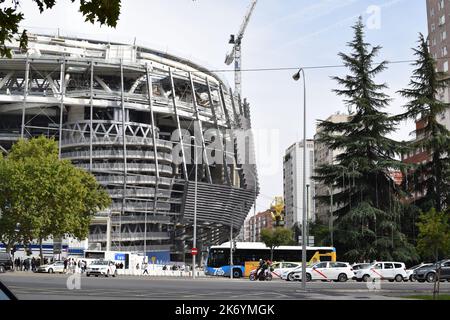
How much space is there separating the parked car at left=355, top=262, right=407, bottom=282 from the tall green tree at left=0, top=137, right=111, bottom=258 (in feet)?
83.4

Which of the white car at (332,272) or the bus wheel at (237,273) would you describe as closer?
the white car at (332,272)

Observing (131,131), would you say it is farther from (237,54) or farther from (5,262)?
(237,54)

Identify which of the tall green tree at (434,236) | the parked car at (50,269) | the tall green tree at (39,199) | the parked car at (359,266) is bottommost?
the parked car at (50,269)

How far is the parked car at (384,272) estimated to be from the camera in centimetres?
3759

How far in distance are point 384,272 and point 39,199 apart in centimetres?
2874

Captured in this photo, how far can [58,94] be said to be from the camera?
7650cm

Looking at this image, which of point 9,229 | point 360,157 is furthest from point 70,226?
point 360,157

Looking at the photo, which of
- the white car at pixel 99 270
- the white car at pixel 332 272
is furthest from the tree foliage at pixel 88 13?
the white car at pixel 99 270

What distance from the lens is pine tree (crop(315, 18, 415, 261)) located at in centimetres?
4091

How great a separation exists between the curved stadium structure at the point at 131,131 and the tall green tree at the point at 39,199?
24440mm

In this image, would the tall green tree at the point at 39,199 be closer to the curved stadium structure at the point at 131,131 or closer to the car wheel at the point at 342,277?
the car wheel at the point at 342,277

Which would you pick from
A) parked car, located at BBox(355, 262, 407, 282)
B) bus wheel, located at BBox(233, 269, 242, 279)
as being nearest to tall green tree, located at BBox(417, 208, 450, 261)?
parked car, located at BBox(355, 262, 407, 282)

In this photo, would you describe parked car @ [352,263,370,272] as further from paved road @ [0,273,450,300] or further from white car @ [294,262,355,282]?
paved road @ [0,273,450,300]

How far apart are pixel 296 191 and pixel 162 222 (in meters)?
81.7
